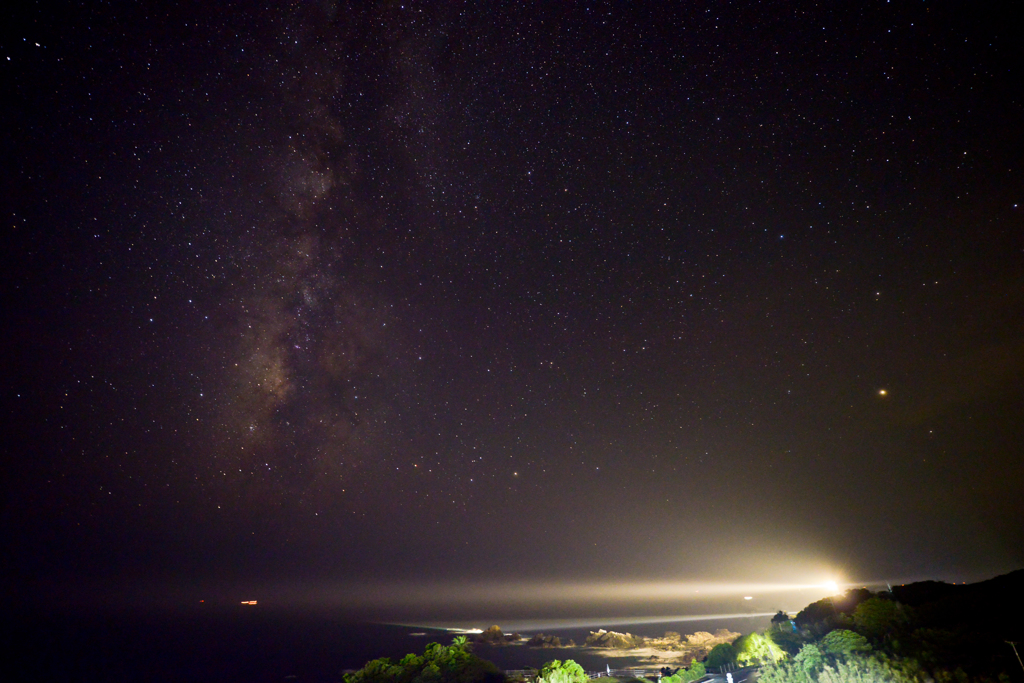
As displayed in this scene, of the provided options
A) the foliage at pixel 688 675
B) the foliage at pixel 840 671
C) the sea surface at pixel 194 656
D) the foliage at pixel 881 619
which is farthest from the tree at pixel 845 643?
the sea surface at pixel 194 656

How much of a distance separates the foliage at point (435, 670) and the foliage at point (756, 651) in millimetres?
18790

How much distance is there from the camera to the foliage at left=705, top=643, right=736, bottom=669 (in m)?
34.6

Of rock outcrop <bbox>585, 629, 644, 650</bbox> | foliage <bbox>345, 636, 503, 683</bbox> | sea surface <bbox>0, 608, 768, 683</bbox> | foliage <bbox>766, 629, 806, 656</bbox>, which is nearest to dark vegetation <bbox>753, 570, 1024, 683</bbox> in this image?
foliage <bbox>766, 629, 806, 656</bbox>

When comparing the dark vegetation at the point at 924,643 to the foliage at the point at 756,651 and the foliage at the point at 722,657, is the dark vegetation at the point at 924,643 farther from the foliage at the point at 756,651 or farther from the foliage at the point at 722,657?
the foliage at the point at 722,657

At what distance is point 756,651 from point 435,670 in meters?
24.0

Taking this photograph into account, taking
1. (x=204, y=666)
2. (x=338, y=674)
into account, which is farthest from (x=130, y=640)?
(x=338, y=674)

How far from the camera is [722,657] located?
35438mm

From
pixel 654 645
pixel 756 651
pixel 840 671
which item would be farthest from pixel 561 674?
pixel 654 645

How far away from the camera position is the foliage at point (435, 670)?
1407 inches

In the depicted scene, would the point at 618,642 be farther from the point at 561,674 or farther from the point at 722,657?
the point at 561,674

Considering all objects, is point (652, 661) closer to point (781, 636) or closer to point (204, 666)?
point (781, 636)

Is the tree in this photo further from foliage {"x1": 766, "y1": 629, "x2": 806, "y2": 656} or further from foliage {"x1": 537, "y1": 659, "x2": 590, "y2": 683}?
foliage {"x1": 537, "y1": 659, "x2": 590, "y2": 683}

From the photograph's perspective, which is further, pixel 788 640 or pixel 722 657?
pixel 722 657

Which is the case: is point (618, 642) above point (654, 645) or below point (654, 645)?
below
